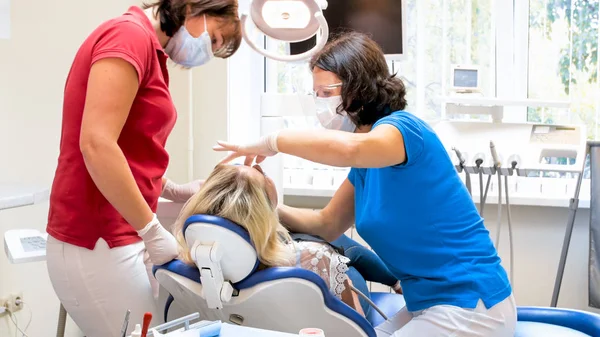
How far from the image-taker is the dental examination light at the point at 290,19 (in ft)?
5.25

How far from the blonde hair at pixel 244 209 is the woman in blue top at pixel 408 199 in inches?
3.7

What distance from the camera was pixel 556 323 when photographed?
204cm

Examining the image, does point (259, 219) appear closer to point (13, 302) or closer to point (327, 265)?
point (327, 265)

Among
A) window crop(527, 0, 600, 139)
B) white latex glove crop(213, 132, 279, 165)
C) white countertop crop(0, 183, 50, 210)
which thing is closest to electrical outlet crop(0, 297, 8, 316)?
white countertop crop(0, 183, 50, 210)

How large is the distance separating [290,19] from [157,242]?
2.02 feet

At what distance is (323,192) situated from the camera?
12.0ft

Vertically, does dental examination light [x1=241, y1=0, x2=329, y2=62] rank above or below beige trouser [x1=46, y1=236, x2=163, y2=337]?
above

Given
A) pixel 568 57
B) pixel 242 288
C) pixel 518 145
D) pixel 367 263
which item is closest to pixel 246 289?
pixel 242 288

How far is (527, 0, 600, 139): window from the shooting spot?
338 cm

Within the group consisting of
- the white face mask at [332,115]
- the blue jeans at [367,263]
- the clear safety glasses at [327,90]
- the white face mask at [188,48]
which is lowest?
the blue jeans at [367,263]

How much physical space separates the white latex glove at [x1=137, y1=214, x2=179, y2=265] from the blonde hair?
1.6 inches

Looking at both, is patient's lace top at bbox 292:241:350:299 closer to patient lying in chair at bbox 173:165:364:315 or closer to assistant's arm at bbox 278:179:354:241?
patient lying in chair at bbox 173:165:364:315

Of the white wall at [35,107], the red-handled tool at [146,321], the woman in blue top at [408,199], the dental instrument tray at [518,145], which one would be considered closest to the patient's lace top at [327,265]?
the woman in blue top at [408,199]

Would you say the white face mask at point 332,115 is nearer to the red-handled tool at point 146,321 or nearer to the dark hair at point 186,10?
the dark hair at point 186,10
